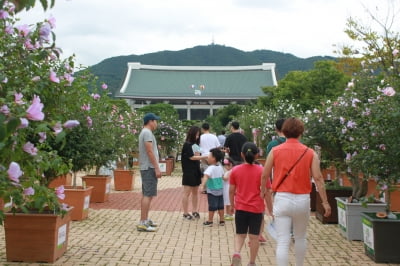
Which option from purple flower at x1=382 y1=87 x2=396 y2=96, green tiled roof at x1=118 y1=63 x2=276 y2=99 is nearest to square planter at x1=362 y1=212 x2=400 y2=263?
purple flower at x1=382 y1=87 x2=396 y2=96

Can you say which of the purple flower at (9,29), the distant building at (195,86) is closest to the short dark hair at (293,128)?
the purple flower at (9,29)

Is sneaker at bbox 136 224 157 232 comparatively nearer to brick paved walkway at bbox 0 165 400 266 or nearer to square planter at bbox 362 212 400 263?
brick paved walkway at bbox 0 165 400 266

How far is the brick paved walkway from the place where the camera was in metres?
5.29

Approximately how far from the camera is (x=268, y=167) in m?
4.31

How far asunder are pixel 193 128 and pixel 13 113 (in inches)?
226

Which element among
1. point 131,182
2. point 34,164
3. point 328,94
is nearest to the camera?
point 34,164

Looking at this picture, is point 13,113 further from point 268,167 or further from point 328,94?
point 328,94

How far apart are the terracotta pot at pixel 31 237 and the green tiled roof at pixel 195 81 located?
56171 millimetres

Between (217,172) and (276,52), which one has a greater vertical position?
(276,52)

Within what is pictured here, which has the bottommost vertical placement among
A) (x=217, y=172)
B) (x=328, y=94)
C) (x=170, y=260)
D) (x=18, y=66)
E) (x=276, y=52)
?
(x=170, y=260)

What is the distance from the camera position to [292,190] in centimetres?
407

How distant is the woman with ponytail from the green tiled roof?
56219 mm

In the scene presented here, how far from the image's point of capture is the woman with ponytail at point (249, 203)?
4750 mm

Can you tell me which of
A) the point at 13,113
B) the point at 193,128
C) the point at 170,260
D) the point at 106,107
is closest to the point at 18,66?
the point at 13,113
